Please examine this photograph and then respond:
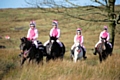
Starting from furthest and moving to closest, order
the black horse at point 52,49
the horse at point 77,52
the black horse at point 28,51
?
1. the horse at point 77,52
2. the black horse at point 52,49
3. the black horse at point 28,51

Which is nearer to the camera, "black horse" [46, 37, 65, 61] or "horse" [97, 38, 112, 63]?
"black horse" [46, 37, 65, 61]

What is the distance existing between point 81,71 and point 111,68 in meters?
1.14

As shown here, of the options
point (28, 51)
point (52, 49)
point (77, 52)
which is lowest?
point (77, 52)

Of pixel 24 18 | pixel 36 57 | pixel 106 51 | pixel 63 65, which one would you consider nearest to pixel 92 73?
pixel 63 65

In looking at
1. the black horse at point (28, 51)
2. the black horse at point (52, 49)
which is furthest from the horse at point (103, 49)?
the black horse at point (28, 51)

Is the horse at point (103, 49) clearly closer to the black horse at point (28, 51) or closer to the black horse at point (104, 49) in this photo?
the black horse at point (104, 49)

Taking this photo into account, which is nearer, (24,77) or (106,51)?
(24,77)

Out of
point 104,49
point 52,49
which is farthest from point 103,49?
point 52,49

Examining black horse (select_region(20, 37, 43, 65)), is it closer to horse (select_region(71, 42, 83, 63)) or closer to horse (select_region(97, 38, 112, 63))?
horse (select_region(71, 42, 83, 63))

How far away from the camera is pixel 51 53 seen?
15750mm

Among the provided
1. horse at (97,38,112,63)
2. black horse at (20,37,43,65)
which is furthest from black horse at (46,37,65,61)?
horse at (97,38,112,63)

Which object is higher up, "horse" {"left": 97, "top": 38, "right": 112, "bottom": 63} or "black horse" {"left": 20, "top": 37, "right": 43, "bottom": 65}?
"black horse" {"left": 20, "top": 37, "right": 43, "bottom": 65}

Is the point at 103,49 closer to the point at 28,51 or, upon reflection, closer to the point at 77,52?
the point at 77,52

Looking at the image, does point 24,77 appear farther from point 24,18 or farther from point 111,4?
point 24,18
